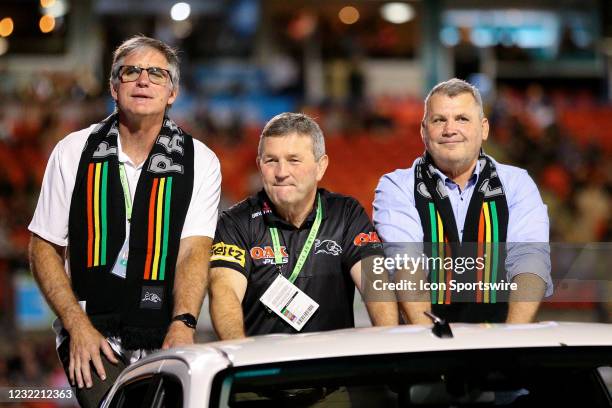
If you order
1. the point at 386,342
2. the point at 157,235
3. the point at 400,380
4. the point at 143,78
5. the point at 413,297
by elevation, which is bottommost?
the point at 400,380

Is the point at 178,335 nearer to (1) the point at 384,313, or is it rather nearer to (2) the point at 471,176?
(1) the point at 384,313

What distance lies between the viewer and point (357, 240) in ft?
15.7

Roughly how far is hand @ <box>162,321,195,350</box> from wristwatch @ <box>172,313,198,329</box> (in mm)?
20

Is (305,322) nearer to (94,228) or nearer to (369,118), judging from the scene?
(94,228)

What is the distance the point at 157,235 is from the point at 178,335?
58cm

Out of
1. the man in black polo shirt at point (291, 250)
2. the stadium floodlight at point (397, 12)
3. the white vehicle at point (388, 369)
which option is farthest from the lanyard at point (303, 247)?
the stadium floodlight at point (397, 12)

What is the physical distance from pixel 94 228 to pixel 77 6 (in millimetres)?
18674

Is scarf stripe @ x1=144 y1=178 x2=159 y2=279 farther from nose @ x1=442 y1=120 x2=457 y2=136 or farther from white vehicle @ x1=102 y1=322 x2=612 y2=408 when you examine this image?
white vehicle @ x1=102 y1=322 x2=612 y2=408

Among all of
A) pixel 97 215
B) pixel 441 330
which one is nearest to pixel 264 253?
pixel 97 215

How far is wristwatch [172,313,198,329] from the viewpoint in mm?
4508

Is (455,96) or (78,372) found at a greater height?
(455,96)

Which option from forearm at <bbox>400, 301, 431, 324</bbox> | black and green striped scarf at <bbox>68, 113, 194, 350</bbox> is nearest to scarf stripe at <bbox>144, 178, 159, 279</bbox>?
black and green striped scarf at <bbox>68, 113, 194, 350</bbox>

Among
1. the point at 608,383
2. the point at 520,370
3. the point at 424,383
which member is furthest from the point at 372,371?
the point at 608,383

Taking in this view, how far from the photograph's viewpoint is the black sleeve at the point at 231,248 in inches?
185
